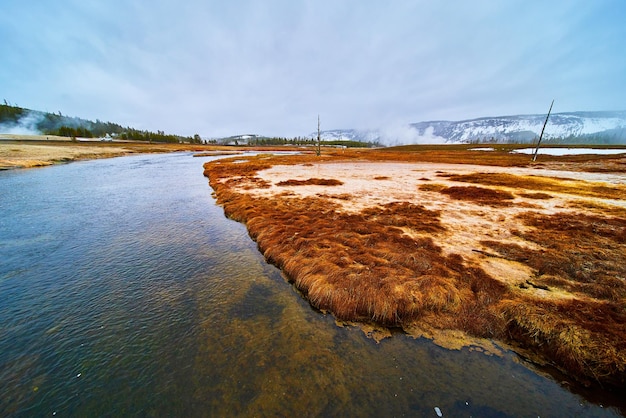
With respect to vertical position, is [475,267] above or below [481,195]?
above

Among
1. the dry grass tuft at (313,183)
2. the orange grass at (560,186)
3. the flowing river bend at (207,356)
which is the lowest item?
the dry grass tuft at (313,183)

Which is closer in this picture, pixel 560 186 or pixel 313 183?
pixel 560 186

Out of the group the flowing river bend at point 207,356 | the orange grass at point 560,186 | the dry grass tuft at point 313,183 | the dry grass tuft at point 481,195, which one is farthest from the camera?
the dry grass tuft at point 313,183

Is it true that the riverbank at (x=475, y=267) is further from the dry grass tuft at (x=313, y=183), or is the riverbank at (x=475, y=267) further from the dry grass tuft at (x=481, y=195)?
the dry grass tuft at (x=313, y=183)

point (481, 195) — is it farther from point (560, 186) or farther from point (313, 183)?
point (313, 183)

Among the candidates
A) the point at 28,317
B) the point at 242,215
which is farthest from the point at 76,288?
the point at 242,215

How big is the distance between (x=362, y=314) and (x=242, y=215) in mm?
13788

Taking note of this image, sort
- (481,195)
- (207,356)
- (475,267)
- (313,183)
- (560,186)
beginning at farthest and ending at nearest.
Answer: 1. (313,183)
2. (560,186)
3. (481,195)
4. (475,267)
5. (207,356)

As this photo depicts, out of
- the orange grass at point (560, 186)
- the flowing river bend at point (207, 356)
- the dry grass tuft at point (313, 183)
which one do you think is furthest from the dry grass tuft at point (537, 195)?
the flowing river bend at point (207, 356)

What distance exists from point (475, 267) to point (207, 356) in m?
11.1

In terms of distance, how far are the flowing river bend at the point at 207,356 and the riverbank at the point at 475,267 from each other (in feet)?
2.95

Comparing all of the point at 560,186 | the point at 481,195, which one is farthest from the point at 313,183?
the point at 560,186

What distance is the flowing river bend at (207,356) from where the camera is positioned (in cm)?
600

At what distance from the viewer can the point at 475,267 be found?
425 inches
